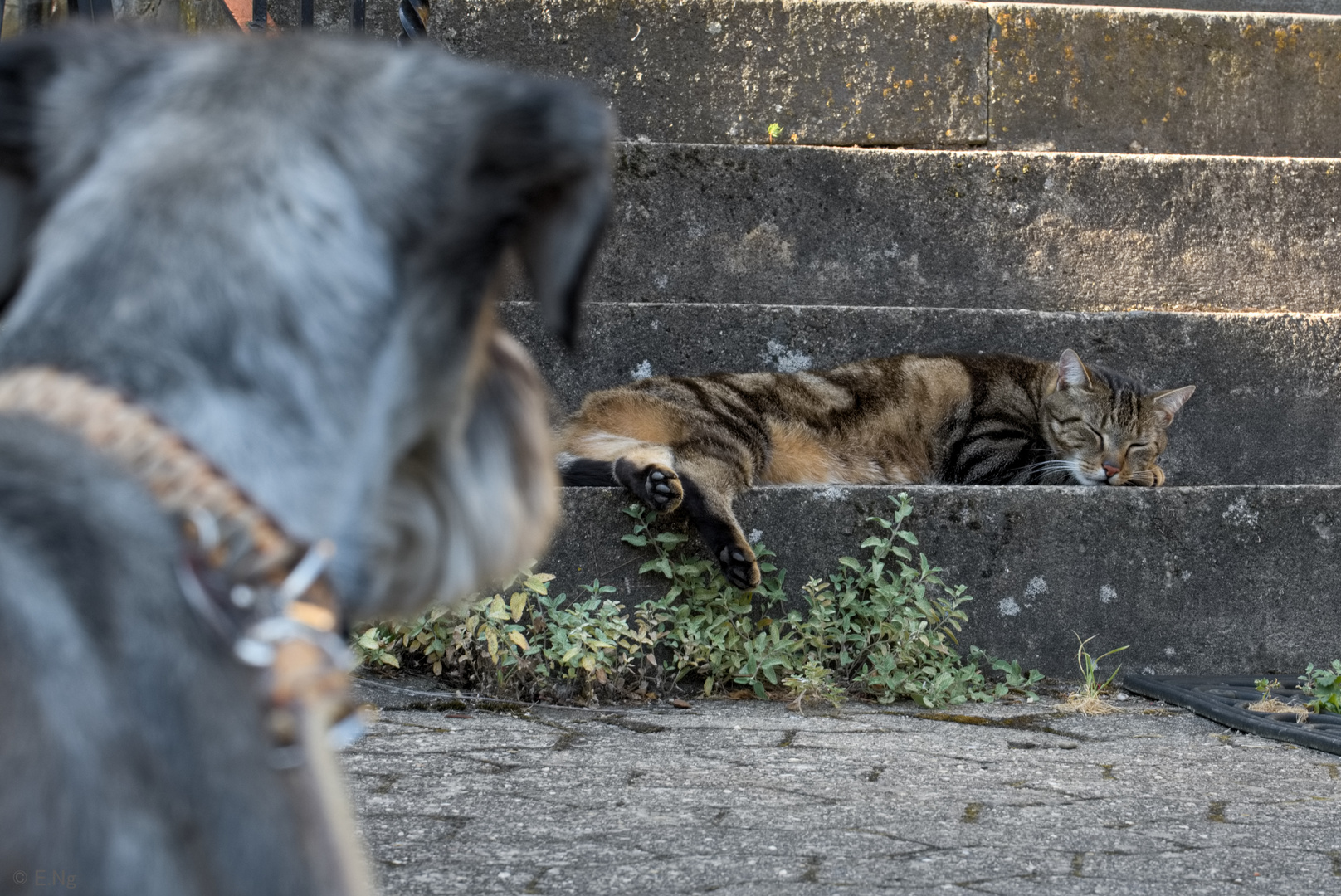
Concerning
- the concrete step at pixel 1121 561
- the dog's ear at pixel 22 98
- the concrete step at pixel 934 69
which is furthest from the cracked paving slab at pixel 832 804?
the concrete step at pixel 934 69

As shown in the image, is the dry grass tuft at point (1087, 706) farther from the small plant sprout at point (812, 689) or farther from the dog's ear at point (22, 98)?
the dog's ear at point (22, 98)

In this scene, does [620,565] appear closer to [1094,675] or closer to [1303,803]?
[1094,675]

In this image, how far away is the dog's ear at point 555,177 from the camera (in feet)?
3.78

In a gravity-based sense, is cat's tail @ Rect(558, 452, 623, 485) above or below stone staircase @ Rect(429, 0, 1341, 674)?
below

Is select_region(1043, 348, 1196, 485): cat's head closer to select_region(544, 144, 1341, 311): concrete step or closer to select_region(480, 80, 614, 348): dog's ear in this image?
select_region(544, 144, 1341, 311): concrete step

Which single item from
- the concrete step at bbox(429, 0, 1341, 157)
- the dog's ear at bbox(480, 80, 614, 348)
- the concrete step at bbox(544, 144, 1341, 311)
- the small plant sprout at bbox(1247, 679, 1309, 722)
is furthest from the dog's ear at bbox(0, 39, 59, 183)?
the concrete step at bbox(429, 0, 1341, 157)

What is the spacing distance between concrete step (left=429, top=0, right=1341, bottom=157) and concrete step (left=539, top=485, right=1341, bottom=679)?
2.28m

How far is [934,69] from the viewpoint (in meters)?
6.00

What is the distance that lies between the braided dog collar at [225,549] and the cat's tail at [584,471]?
131 inches

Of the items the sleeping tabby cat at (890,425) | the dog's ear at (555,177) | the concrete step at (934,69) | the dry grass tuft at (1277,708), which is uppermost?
the concrete step at (934,69)

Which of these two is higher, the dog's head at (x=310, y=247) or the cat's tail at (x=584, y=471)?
the dog's head at (x=310, y=247)

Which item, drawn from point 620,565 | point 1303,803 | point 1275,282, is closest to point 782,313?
point 620,565

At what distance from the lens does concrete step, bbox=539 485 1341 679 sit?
430 cm

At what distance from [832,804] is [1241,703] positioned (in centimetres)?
174
